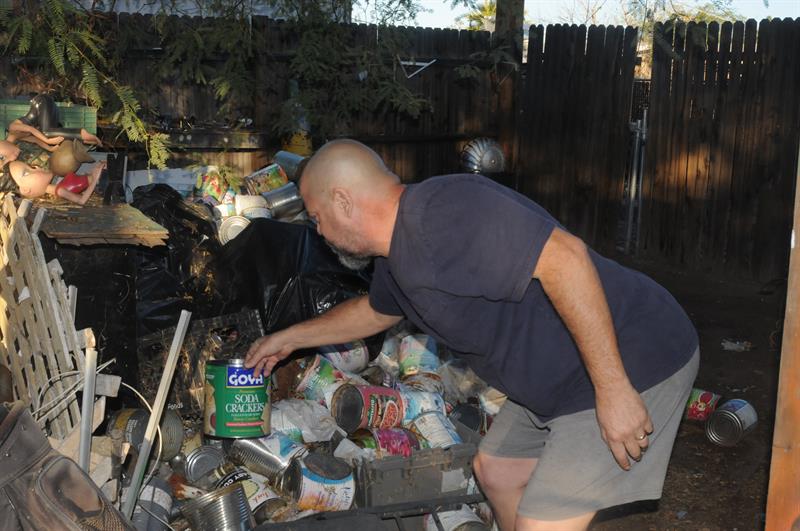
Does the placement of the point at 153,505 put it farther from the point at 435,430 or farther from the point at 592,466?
the point at 592,466

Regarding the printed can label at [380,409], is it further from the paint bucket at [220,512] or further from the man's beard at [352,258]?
the man's beard at [352,258]

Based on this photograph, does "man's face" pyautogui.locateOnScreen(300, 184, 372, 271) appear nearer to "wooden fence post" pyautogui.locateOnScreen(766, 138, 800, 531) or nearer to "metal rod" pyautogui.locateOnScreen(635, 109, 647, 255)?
"wooden fence post" pyautogui.locateOnScreen(766, 138, 800, 531)

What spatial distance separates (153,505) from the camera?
11.6ft

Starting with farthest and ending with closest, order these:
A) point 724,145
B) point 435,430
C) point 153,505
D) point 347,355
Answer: point 724,145 → point 347,355 → point 435,430 → point 153,505

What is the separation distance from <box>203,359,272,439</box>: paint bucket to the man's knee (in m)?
1.26

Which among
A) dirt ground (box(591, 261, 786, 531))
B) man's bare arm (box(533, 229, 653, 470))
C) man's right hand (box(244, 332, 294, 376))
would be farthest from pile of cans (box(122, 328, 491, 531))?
man's bare arm (box(533, 229, 653, 470))

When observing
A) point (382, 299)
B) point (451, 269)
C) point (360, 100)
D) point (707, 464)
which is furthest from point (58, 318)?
point (360, 100)

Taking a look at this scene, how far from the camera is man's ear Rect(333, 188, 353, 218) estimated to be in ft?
8.03

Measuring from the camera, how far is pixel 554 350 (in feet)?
8.25

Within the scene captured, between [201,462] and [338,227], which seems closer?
[338,227]

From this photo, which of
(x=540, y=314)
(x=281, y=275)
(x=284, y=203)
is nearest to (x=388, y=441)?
(x=281, y=275)

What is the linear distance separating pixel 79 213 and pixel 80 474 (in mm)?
2868

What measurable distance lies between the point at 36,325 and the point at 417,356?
2.25 meters

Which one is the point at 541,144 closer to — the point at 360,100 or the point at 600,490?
the point at 360,100
